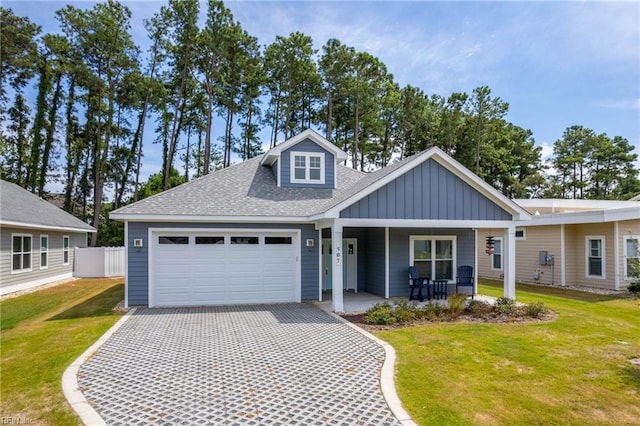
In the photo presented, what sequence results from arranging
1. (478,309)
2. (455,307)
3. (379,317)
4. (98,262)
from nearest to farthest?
(379,317), (455,307), (478,309), (98,262)

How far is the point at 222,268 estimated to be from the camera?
36.5 ft

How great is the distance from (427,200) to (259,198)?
5.18 m

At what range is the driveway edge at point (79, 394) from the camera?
4196 mm

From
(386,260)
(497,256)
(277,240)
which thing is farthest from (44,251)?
(497,256)

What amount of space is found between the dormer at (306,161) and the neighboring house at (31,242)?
9.00 metres

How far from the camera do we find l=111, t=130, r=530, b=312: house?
10.4 m

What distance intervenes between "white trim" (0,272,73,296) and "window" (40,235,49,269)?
59 centimetres

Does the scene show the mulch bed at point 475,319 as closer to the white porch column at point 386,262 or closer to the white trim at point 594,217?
the white porch column at point 386,262

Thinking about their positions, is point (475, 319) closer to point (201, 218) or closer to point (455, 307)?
point (455, 307)

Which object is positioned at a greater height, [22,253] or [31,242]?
[31,242]

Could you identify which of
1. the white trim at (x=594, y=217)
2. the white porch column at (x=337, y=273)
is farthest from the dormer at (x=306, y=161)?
the white trim at (x=594, y=217)

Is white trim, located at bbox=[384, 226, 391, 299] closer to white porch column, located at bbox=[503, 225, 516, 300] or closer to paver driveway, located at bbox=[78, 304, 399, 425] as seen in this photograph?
white porch column, located at bbox=[503, 225, 516, 300]

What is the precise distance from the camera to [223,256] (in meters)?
11.2

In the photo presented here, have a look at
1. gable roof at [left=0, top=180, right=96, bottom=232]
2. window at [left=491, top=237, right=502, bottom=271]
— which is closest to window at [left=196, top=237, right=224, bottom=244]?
gable roof at [left=0, top=180, right=96, bottom=232]
